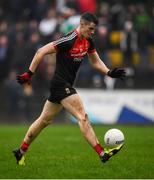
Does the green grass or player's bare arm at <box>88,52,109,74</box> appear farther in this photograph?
player's bare arm at <box>88,52,109,74</box>

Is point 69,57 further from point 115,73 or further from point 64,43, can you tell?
point 115,73

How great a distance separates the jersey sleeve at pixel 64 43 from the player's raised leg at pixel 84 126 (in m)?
0.80

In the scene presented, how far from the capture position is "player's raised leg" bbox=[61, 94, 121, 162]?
11398mm

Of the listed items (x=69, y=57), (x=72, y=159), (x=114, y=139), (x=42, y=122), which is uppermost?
(x=69, y=57)

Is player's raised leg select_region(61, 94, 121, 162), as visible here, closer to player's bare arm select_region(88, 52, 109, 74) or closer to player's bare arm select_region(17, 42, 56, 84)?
player's bare arm select_region(17, 42, 56, 84)

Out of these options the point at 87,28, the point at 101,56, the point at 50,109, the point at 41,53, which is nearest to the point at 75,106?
the point at 50,109

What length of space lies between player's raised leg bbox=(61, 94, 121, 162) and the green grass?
0.80 feet

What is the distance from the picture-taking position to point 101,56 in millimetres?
23562

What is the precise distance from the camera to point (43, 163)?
12094 millimetres

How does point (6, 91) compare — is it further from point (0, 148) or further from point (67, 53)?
Answer: point (67, 53)

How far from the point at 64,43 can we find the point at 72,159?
94.5 inches

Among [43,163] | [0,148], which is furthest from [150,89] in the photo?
[43,163]

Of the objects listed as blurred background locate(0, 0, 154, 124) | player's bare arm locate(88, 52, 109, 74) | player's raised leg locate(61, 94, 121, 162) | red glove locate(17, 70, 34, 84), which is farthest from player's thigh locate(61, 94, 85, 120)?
blurred background locate(0, 0, 154, 124)

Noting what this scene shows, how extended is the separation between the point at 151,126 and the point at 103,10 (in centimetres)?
521
